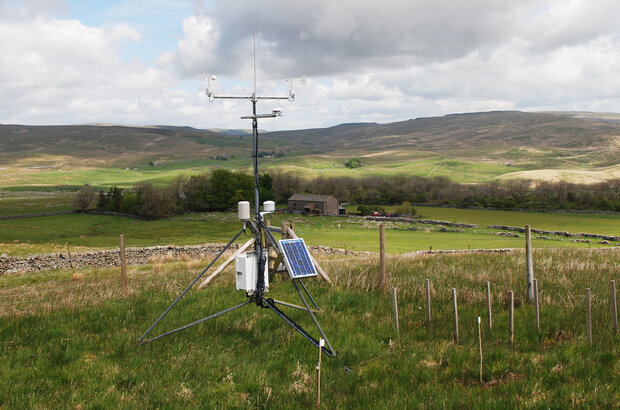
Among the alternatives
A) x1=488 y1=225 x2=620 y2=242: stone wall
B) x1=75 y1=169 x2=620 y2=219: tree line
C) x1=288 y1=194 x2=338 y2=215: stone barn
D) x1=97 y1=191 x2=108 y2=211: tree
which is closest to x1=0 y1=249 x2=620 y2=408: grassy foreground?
x1=488 y1=225 x2=620 y2=242: stone wall

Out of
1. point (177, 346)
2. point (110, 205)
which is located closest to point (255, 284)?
point (177, 346)

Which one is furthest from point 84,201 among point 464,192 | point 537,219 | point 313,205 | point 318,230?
point 537,219

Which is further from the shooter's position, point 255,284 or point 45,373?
point 255,284

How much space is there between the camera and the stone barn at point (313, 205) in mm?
103625

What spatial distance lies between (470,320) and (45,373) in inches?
333

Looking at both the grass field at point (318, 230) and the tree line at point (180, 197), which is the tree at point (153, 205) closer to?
the tree line at point (180, 197)

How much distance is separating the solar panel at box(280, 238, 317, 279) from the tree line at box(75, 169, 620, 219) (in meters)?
91.0

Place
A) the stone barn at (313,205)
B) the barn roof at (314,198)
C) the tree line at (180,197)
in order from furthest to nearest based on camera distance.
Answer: the barn roof at (314,198), the stone barn at (313,205), the tree line at (180,197)

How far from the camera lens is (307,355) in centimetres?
899

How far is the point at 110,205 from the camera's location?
352 ft

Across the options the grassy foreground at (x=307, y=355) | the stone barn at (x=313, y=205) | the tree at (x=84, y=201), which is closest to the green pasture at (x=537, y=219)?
the stone barn at (x=313, y=205)

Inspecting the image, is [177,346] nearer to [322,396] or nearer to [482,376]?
[322,396]

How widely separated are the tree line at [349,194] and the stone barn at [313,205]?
994 cm

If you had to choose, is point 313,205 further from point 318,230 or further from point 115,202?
point 115,202
